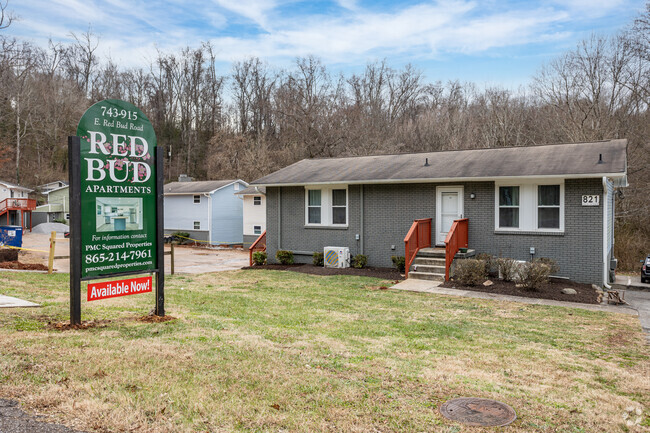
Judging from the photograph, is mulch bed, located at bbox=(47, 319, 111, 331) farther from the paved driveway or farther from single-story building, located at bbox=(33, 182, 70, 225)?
single-story building, located at bbox=(33, 182, 70, 225)

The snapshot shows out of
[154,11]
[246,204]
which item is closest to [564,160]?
[246,204]

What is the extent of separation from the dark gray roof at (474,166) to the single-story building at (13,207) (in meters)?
30.2

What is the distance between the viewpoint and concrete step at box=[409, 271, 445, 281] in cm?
1307

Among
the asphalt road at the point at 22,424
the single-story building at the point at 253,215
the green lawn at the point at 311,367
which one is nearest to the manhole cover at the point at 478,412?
the green lawn at the point at 311,367

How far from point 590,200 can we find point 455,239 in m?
3.72

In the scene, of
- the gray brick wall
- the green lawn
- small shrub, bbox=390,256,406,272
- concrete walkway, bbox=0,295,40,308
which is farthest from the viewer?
small shrub, bbox=390,256,406,272

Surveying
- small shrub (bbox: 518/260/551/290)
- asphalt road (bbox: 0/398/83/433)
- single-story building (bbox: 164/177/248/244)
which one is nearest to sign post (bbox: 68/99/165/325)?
asphalt road (bbox: 0/398/83/433)

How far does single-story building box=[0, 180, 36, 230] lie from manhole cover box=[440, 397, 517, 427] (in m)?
42.3

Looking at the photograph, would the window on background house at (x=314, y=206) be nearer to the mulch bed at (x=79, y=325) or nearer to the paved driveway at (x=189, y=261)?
the paved driveway at (x=189, y=261)

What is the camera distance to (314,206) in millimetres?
17062

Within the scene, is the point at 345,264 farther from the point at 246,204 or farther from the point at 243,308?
the point at 246,204

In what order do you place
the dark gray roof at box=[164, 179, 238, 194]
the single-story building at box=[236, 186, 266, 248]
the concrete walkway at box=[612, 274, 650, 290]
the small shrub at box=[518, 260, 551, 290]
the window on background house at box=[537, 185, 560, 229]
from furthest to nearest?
the dark gray roof at box=[164, 179, 238, 194]
the single-story building at box=[236, 186, 266, 248]
the concrete walkway at box=[612, 274, 650, 290]
the window on background house at box=[537, 185, 560, 229]
the small shrub at box=[518, 260, 551, 290]

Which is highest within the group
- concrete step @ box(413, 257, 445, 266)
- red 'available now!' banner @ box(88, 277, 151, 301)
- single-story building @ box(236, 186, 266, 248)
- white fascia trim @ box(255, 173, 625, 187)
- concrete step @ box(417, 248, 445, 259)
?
white fascia trim @ box(255, 173, 625, 187)

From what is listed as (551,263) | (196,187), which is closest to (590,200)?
(551,263)
